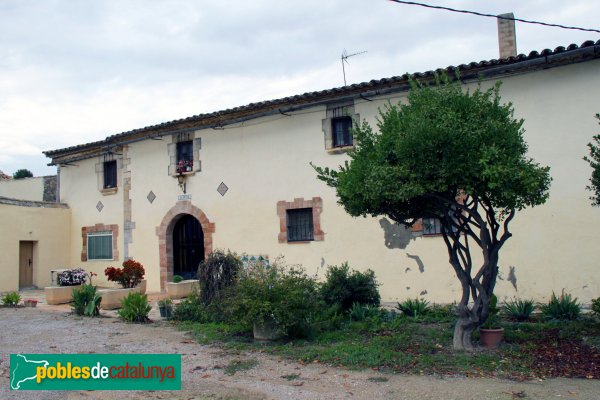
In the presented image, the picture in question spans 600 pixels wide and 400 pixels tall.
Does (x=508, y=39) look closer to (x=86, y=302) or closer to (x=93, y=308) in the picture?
(x=93, y=308)

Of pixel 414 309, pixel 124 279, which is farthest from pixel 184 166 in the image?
pixel 414 309

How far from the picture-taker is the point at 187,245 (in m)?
15.5

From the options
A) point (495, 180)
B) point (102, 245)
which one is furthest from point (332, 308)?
point (102, 245)

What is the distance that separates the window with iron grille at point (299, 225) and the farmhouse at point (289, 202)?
29mm

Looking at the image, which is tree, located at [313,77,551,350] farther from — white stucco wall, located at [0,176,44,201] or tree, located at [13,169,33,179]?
Answer: tree, located at [13,169,33,179]

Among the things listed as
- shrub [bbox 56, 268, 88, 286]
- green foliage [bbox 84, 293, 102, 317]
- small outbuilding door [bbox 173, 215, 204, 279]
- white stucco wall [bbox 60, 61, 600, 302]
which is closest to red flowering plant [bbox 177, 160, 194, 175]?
white stucco wall [bbox 60, 61, 600, 302]

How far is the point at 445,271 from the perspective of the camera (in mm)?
10906

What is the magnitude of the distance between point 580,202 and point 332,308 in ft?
16.5

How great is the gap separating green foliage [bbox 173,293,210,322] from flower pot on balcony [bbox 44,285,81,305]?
14.5 feet

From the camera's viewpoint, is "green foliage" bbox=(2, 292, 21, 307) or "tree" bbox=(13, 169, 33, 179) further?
"tree" bbox=(13, 169, 33, 179)

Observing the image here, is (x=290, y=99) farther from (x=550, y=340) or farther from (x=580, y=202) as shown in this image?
(x=550, y=340)

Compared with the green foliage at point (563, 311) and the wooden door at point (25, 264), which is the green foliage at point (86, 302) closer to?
the wooden door at point (25, 264)

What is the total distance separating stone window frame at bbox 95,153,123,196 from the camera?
16.4m

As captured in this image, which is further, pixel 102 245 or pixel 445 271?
pixel 102 245
